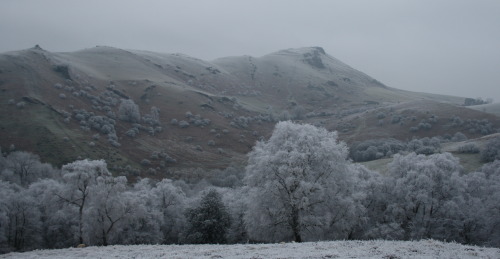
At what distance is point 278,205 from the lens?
36.3m

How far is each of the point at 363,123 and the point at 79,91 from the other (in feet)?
420

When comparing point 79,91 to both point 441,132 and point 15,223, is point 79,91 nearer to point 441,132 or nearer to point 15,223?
point 15,223

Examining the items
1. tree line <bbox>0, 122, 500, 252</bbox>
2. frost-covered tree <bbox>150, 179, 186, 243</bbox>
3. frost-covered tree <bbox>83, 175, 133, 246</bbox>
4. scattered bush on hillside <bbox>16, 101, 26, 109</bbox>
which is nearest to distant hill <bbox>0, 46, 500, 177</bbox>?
scattered bush on hillside <bbox>16, 101, 26, 109</bbox>

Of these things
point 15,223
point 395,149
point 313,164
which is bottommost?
point 15,223

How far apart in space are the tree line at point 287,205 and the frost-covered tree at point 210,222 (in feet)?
0.54

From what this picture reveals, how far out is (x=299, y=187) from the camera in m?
34.2

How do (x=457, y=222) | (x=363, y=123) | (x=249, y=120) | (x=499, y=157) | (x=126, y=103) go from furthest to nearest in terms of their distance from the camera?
(x=249, y=120) < (x=363, y=123) < (x=126, y=103) < (x=499, y=157) < (x=457, y=222)

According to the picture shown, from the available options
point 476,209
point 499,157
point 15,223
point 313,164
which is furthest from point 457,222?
point 15,223

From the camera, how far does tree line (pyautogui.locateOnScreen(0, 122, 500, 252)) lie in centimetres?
3609

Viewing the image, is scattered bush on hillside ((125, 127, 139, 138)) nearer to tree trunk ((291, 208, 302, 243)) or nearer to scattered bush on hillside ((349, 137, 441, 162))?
scattered bush on hillside ((349, 137, 441, 162))

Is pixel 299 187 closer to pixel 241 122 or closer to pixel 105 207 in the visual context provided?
pixel 105 207

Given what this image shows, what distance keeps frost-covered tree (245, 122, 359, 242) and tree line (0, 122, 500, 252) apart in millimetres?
102

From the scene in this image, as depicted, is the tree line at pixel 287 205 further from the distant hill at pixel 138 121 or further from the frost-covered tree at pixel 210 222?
the distant hill at pixel 138 121

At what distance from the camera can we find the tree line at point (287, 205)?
118 feet
